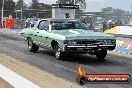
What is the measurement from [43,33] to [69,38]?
2177 mm

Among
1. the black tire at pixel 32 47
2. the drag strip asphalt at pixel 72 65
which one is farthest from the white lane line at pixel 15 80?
the black tire at pixel 32 47

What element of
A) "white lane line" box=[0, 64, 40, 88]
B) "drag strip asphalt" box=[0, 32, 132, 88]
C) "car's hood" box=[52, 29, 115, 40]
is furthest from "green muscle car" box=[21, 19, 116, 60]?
"white lane line" box=[0, 64, 40, 88]

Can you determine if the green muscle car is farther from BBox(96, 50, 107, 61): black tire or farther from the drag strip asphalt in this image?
the drag strip asphalt

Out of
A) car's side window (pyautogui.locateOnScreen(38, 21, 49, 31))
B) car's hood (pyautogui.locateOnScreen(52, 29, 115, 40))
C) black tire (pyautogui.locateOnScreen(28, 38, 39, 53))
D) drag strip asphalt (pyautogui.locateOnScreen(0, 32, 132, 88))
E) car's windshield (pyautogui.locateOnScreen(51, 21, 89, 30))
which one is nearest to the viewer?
drag strip asphalt (pyautogui.locateOnScreen(0, 32, 132, 88))

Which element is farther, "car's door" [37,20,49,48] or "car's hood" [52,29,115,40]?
"car's door" [37,20,49,48]

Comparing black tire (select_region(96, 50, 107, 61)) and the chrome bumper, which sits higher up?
the chrome bumper

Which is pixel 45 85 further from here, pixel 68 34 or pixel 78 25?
pixel 78 25

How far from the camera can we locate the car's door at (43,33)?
14.3m

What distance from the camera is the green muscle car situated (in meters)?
12.6

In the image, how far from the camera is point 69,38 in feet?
41.2

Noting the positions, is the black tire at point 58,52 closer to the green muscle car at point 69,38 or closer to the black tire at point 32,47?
the green muscle car at point 69,38

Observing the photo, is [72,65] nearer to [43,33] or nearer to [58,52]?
[58,52]

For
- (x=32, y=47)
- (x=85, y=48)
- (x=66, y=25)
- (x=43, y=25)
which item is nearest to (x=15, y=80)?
(x=85, y=48)

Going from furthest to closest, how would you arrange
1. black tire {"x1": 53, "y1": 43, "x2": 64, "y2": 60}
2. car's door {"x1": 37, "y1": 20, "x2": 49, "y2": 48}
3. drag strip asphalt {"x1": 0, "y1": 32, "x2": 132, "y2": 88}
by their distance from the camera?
car's door {"x1": 37, "y1": 20, "x2": 49, "y2": 48} < black tire {"x1": 53, "y1": 43, "x2": 64, "y2": 60} < drag strip asphalt {"x1": 0, "y1": 32, "x2": 132, "y2": 88}
